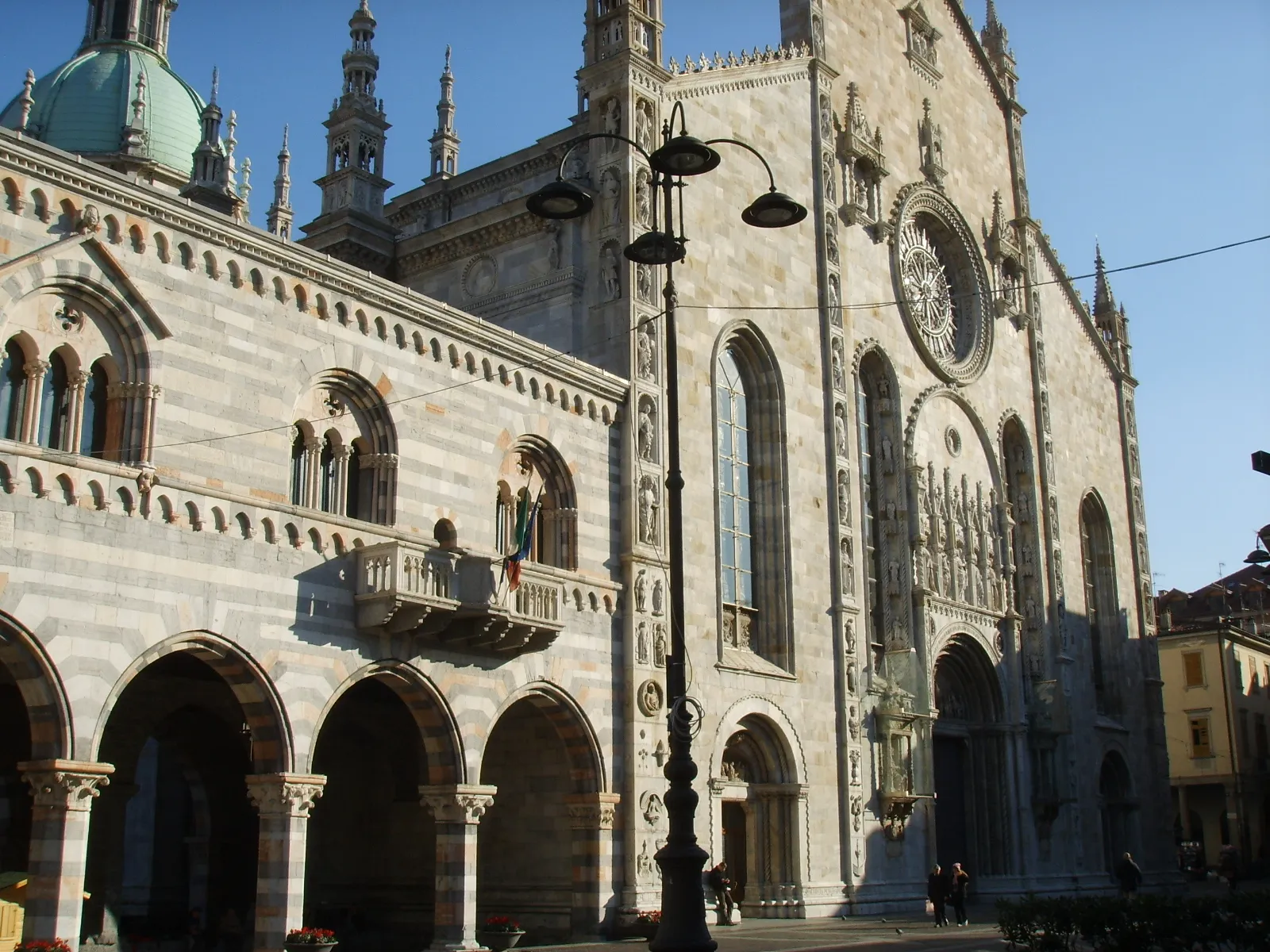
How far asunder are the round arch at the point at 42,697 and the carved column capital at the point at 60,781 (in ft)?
0.44

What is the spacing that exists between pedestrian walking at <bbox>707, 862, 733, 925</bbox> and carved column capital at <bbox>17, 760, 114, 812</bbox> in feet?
44.7

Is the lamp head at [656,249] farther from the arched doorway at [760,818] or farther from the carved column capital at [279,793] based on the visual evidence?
the arched doorway at [760,818]

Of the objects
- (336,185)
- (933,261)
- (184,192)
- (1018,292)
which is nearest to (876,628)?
(933,261)

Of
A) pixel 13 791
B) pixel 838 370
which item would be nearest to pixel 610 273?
pixel 838 370

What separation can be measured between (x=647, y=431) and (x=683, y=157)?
38.6 ft

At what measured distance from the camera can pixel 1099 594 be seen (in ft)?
159

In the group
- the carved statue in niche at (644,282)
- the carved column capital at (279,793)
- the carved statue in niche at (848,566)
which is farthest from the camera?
the carved statue in niche at (848,566)

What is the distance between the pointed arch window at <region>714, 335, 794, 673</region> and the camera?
31438 mm

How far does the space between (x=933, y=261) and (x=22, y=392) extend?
29.1m

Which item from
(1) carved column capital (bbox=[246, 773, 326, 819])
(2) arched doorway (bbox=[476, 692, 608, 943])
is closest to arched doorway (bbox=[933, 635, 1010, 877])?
(2) arched doorway (bbox=[476, 692, 608, 943])

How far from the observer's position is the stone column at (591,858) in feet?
85.0

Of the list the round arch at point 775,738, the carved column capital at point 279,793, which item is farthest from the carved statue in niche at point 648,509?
the carved column capital at point 279,793

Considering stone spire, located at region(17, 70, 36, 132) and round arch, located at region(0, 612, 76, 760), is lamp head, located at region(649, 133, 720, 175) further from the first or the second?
stone spire, located at region(17, 70, 36, 132)

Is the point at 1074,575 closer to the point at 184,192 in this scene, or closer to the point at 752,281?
the point at 752,281
